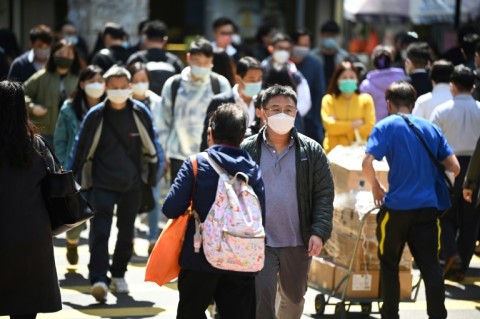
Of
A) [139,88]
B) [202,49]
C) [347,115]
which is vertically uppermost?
[202,49]

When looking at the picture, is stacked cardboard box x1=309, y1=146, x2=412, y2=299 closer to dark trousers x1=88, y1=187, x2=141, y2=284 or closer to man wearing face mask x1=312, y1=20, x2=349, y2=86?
dark trousers x1=88, y1=187, x2=141, y2=284

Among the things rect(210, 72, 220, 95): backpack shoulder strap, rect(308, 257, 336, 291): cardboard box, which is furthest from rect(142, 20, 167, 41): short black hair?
rect(308, 257, 336, 291): cardboard box

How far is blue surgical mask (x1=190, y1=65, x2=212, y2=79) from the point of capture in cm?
1164

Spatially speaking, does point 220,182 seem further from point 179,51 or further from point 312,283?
point 179,51

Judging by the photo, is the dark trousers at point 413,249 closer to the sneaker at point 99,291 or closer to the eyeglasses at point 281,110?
the eyeglasses at point 281,110

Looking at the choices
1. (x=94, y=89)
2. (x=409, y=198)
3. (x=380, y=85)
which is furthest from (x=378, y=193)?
(x=380, y=85)

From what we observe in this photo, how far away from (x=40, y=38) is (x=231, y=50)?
3714mm

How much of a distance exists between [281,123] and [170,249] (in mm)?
1211

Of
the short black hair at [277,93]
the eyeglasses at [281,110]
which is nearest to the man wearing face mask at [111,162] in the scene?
the short black hair at [277,93]

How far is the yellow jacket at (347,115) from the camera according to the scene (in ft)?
39.9

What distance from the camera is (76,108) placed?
1112cm

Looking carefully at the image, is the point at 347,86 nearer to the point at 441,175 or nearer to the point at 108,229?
the point at 108,229

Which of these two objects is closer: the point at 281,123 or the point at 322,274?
the point at 281,123

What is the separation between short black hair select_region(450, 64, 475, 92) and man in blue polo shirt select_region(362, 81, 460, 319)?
7.57 feet
